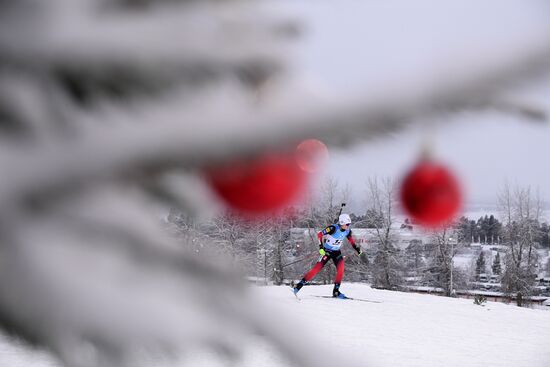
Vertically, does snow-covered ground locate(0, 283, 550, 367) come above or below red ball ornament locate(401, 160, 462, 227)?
below

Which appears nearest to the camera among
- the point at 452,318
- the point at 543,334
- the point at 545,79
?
the point at 545,79

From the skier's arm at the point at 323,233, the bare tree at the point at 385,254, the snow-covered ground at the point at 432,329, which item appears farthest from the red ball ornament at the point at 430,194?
the bare tree at the point at 385,254

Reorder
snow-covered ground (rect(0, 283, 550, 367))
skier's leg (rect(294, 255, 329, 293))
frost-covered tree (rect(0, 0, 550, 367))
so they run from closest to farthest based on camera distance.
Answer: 1. frost-covered tree (rect(0, 0, 550, 367))
2. snow-covered ground (rect(0, 283, 550, 367))
3. skier's leg (rect(294, 255, 329, 293))

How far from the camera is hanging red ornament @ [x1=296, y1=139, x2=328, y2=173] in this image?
17 cm

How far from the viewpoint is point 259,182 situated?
8.0 inches

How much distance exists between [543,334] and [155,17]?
590cm

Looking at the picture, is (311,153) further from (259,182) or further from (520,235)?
(520,235)

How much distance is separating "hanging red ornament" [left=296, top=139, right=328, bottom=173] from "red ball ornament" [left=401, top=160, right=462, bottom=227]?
203 mm

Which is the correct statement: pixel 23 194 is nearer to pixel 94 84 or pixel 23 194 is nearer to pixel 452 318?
pixel 94 84

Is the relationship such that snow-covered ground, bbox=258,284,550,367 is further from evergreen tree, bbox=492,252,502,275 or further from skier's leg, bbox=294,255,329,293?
evergreen tree, bbox=492,252,502,275

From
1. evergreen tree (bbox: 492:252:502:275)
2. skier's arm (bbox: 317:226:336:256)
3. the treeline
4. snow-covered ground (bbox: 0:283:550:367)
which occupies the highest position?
the treeline

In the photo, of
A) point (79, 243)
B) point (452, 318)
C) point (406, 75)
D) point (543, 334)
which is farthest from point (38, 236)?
point (452, 318)

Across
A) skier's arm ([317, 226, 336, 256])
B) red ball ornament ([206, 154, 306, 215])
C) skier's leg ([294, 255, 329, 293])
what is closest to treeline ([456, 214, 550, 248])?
skier's arm ([317, 226, 336, 256])

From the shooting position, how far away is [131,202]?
200mm
